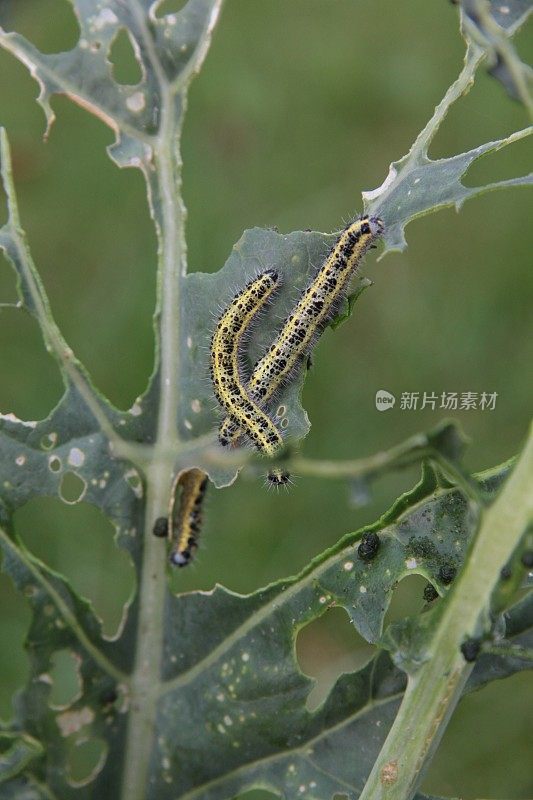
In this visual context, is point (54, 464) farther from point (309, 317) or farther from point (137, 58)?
point (137, 58)

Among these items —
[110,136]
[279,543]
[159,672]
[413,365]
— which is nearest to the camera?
[159,672]

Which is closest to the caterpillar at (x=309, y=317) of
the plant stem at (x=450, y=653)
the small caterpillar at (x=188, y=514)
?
the small caterpillar at (x=188, y=514)

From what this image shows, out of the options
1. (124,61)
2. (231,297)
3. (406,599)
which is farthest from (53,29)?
(231,297)

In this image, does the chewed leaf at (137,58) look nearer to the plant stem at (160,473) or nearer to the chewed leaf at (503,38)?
the plant stem at (160,473)

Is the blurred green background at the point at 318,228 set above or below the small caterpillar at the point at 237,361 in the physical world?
above

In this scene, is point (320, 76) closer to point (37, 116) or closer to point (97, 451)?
point (37, 116)

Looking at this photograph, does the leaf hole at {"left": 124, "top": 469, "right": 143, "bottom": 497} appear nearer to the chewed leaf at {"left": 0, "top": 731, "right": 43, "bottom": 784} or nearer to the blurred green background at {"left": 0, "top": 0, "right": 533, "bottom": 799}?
the chewed leaf at {"left": 0, "top": 731, "right": 43, "bottom": 784}

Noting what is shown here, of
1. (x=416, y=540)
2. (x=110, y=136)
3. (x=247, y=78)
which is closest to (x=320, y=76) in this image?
(x=247, y=78)
